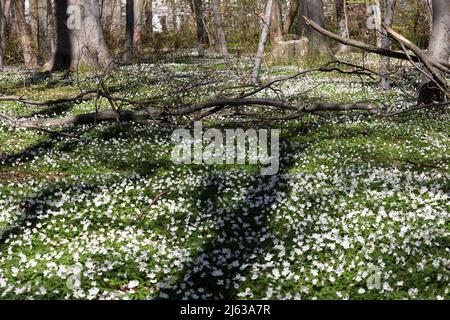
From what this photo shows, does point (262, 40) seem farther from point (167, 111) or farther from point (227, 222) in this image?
point (227, 222)

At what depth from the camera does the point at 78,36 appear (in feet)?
80.1

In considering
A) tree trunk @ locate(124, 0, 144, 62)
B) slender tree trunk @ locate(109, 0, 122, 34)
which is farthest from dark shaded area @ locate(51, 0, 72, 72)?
slender tree trunk @ locate(109, 0, 122, 34)

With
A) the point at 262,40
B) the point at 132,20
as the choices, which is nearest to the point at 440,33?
the point at 262,40

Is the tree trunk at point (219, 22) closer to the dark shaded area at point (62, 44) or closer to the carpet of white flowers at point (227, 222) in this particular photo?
the dark shaded area at point (62, 44)

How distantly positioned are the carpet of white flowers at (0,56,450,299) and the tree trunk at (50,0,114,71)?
1352cm

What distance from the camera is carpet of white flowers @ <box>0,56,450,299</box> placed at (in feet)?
18.9

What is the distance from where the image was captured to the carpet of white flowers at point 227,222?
18.9ft

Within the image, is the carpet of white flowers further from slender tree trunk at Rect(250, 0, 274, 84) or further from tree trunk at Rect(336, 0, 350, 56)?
tree trunk at Rect(336, 0, 350, 56)

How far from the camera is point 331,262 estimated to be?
20.3 ft

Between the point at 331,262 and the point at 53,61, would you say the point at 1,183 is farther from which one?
the point at 53,61

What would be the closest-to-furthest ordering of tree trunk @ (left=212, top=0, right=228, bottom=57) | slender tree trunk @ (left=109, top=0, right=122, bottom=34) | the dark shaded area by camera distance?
the dark shaded area → tree trunk @ (left=212, top=0, right=228, bottom=57) → slender tree trunk @ (left=109, top=0, right=122, bottom=34)

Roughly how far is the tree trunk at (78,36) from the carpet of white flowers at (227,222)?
44.4 feet

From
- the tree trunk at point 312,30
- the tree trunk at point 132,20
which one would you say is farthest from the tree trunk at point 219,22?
the tree trunk at point 312,30
